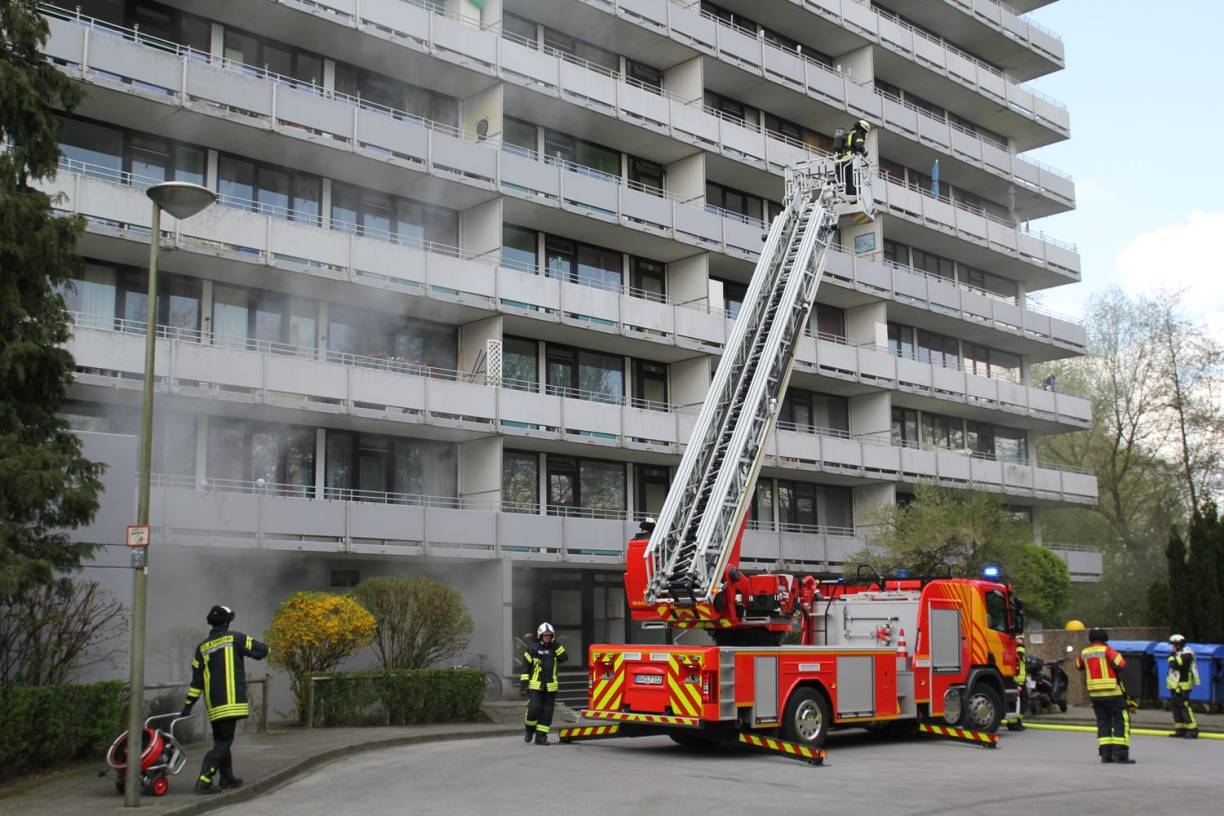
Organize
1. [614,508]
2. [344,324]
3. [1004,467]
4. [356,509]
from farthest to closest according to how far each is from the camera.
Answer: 1. [1004,467]
2. [614,508]
3. [344,324]
4. [356,509]

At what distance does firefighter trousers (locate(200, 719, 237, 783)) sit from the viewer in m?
12.1

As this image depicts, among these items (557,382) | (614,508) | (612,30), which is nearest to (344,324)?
(557,382)

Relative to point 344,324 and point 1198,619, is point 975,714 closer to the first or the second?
point 1198,619

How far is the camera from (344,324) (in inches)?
1046

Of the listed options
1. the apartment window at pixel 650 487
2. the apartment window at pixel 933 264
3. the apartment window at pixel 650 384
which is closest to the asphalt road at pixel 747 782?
the apartment window at pixel 650 487

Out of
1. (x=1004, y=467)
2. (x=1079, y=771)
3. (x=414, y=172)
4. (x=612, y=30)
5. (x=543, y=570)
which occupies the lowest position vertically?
(x=1079, y=771)

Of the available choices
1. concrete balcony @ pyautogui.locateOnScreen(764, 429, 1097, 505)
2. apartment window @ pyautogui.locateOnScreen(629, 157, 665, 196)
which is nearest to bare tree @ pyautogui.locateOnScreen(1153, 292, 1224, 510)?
concrete balcony @ pyautogui.locateOnScreen(764, 429, 1097, 505)

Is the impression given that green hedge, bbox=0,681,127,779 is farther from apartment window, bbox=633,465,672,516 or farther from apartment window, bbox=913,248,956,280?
apartment window, bbox=913,248,956,280

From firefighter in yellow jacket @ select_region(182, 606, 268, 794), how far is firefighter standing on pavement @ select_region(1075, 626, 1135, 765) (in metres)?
10.6

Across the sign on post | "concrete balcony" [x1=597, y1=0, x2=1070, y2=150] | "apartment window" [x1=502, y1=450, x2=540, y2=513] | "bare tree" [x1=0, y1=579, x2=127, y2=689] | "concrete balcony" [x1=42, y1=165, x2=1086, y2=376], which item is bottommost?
"bare tree" [x1=0, y1=579, x2=127, y2=689]

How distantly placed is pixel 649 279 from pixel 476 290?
24.0ft

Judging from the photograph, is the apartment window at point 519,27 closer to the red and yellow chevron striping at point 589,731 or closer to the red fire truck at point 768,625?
the red fire truck at point 768,625

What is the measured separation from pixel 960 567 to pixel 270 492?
52.2 feet

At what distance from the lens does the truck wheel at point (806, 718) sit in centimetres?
1602
